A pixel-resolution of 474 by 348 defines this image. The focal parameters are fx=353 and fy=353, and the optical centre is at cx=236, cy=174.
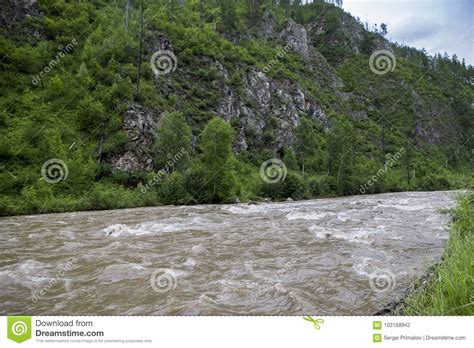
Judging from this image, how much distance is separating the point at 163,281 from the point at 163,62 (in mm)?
46809

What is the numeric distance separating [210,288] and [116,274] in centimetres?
201

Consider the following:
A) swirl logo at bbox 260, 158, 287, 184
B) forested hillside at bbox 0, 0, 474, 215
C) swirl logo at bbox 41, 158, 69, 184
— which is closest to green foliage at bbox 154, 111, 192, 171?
forested hillside at bbox 0, 0, 474, 215

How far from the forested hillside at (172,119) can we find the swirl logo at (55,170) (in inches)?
3.8

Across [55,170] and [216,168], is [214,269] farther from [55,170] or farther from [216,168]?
[55,170]

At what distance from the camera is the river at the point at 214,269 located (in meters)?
5.20

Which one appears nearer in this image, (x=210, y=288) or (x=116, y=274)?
(x=210, y=288)

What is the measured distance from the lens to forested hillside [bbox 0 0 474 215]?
90.9ft

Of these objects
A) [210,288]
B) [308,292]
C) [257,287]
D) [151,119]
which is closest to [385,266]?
[308,292]

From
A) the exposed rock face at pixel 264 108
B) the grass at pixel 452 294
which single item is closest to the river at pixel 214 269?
the grass at pixel 452 294

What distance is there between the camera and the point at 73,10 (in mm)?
47719

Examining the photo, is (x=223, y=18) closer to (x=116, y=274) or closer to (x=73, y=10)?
(x=73, y=10)
